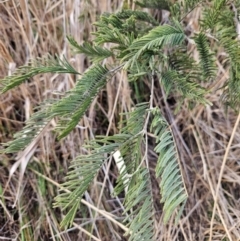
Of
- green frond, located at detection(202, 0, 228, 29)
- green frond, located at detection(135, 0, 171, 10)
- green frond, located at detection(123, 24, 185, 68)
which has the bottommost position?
green frond, located at detection(123, 24, 185, 68)

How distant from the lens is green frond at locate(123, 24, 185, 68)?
2.48 ft

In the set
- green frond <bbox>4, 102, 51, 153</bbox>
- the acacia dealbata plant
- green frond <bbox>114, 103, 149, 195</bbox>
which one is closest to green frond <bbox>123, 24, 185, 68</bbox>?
the acacia dealbata plant

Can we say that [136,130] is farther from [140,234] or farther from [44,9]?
[44,9]

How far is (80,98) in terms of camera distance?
81cm

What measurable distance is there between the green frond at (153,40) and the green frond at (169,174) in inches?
4.1

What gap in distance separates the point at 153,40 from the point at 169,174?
226mm

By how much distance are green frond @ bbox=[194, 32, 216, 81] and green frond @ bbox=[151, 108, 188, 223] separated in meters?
0.12

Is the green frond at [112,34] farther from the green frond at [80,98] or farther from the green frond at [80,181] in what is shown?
the green frond at [80,181]

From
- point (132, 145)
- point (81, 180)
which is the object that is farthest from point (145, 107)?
point (81, 180)

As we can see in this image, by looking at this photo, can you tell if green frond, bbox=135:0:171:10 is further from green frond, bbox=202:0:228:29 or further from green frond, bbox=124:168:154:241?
green frond, bbox=124:168:154:241

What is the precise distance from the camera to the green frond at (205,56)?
79 centimetres

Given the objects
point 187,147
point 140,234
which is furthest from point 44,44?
point 140,234

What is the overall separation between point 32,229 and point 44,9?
0.61 metres

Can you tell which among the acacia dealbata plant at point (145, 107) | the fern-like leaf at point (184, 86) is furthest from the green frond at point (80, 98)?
the fern-like leaf at point (184, 86)
